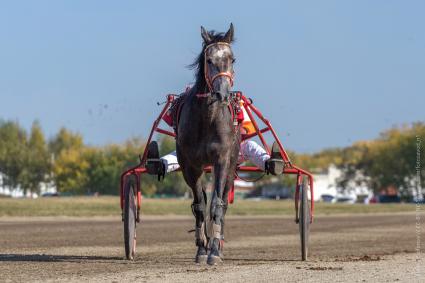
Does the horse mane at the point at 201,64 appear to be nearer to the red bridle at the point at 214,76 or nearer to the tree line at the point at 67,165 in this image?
the red bridle at the point at 214,76

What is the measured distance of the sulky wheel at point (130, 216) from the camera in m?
13.6

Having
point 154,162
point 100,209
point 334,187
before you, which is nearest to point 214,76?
point 154,162

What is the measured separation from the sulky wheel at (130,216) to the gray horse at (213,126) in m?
1.31

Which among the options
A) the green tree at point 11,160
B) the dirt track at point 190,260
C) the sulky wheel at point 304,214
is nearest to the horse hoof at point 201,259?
the dirt track at point 190,260

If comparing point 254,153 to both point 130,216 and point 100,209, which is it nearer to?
point 130,216

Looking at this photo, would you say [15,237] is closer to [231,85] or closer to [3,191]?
[231,85]

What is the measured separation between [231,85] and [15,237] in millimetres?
9851

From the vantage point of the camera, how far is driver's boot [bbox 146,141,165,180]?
13938mm

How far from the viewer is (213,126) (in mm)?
12195

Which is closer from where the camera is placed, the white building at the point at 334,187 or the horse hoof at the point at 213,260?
the horse hoof at the point at 213,260

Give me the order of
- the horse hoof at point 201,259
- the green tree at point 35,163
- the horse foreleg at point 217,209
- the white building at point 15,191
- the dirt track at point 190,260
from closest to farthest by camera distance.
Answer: the dirt track at point 190,260 → the horse foreleg at point 217,209 → the horse hoof at point 201,259 → the green tree at point 35,163 → the white building at point 15,191

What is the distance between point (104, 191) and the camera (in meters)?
125

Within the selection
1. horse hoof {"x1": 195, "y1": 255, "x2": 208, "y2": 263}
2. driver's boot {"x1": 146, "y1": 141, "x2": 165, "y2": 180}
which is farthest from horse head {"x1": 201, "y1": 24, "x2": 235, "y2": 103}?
horse hoof {"x1": 195, "y1": 255, "x2": 208, "y2": 263}

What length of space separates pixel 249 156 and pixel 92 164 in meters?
116
